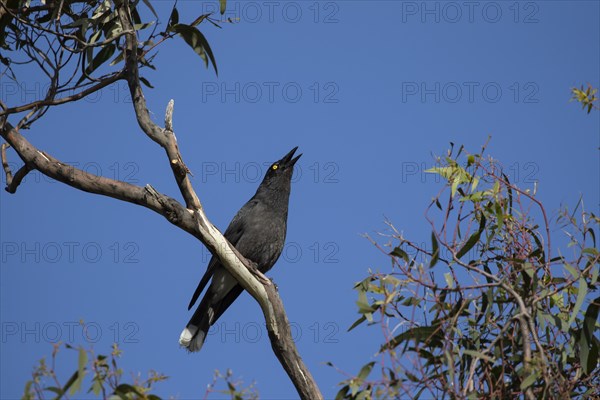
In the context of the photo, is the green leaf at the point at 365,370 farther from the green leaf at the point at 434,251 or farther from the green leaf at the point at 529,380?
the green leaf at the point at 529,380

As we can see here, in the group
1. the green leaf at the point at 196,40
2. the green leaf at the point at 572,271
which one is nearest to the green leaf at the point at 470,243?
the green leaf at the point at 572,271

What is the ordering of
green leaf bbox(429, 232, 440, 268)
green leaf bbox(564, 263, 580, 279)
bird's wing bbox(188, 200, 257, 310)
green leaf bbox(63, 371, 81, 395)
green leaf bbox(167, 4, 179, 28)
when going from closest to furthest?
green leaf bbox(63, 371, 81, 395) → green leaf bbox(429, 232, 440, 268) → green leaf bbox(564, 263, 580, 279) → green leaf bbox(167, 4, 179, 28) → bird's wing bbox(188, 200, 257, 310)

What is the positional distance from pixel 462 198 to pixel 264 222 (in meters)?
2.50

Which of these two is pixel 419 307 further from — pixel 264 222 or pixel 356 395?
pixel 264 222

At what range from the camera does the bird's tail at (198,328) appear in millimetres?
5496

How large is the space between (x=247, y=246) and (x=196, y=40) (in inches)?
67.5

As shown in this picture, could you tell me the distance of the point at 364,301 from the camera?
297 centimetres

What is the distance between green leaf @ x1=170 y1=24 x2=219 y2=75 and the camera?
4.29 metres

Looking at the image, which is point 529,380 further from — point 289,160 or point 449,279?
point 289,160

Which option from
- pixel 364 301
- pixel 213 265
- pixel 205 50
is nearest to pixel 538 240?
pixel 364 301

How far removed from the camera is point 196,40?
430 cm

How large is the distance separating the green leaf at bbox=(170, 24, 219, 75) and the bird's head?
1.78 meters

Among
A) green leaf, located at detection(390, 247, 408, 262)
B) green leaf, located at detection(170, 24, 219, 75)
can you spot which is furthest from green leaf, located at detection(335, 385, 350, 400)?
green leaf, located at detection(170, 24, 219, 75)

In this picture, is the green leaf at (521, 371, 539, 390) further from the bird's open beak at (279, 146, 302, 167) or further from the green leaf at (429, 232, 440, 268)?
the bird's open beak at (279, 146, 302, 167)
